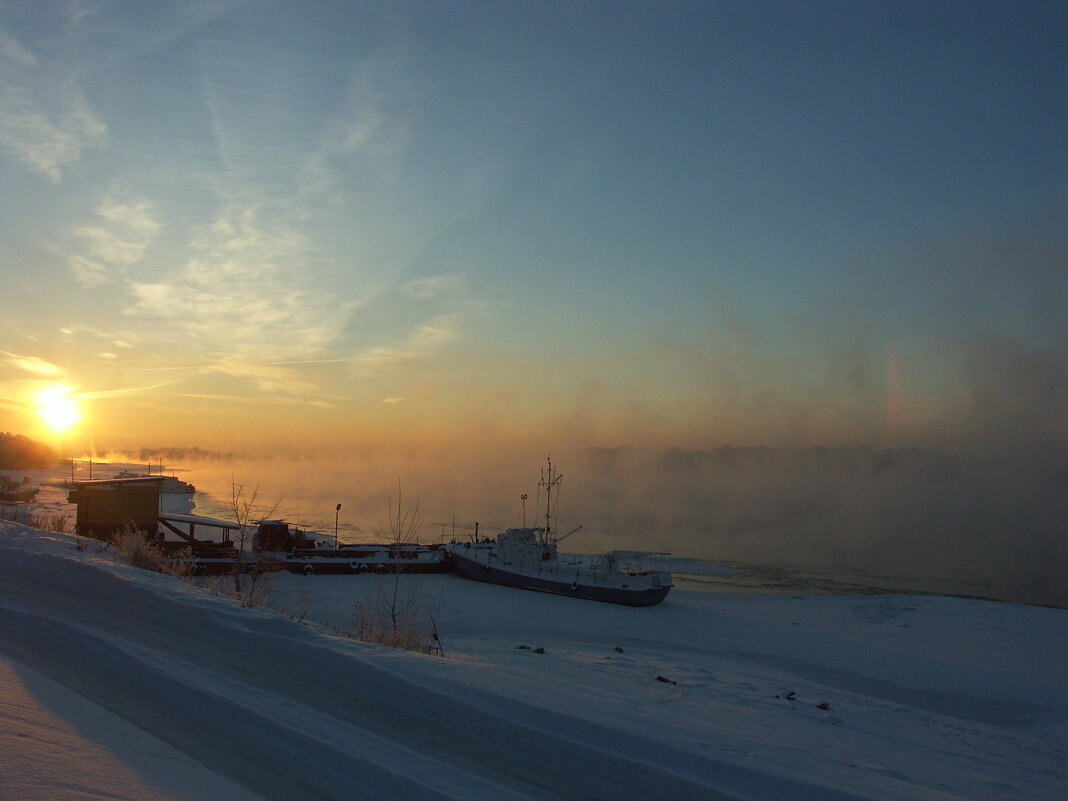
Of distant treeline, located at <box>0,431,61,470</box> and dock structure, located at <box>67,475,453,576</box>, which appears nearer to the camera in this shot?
dock structure, located at <box>67,475,453,576</box>

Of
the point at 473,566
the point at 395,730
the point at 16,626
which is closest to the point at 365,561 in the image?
the point at 473,566

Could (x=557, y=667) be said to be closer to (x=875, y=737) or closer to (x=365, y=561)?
(x=875, y=737)

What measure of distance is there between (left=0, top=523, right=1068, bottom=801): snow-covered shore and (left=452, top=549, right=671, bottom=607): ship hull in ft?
57.5

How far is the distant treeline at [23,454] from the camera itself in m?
141

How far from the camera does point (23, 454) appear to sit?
152 m

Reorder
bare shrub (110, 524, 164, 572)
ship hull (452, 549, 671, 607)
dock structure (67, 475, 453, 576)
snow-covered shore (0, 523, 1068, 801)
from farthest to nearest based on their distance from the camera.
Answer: ship hull (452, 549, 671, 607) → dock structure (67, 475, 453, 576) → bare shrub (110, 524, 164, 572) → snow-covered shore (0, 523, 1068, 801)

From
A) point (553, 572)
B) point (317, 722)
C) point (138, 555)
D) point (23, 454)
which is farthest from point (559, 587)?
point (23, 454)

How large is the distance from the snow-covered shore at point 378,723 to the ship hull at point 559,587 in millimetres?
17518

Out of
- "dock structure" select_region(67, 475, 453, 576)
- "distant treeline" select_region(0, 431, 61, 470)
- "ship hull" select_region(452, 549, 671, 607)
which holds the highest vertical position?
"distant treeline" select_region(0, 431, 61, 470)

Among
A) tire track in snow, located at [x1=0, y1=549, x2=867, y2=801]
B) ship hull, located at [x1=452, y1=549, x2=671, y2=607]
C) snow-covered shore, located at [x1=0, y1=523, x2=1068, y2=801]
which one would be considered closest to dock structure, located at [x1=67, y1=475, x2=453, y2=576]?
ship hull, located at [x1=452, y1=549, x2=671, y2=607]

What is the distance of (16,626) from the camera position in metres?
8.28

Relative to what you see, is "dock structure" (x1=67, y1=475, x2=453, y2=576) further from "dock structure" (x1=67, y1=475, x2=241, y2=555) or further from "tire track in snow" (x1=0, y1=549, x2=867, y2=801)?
"tire track in snow" (x1=0, y1=549, x2=867, y2=801)

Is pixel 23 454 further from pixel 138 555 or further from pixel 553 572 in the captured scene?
pixel 138 555

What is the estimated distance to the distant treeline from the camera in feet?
463
